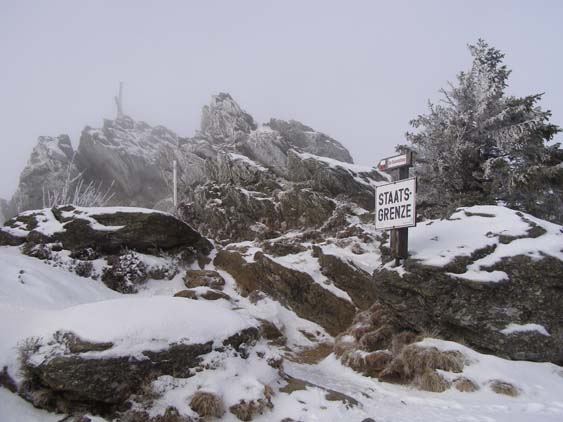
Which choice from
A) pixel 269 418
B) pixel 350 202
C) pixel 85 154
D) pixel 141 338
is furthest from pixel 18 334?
pixel 85 154

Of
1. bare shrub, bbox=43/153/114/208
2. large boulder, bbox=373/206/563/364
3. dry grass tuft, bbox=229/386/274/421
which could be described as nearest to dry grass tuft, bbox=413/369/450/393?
large boulder, bbox=373/206/563/364

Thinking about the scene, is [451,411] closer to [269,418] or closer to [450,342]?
[450,342]

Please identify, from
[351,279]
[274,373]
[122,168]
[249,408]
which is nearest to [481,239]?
[351,279]

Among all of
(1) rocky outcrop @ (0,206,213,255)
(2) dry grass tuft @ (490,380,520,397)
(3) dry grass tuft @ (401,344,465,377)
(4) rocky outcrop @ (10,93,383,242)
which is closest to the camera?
(2) dry grass tuft @ (490,380,520,397)

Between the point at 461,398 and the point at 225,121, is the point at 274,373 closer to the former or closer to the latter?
the point at 461,398

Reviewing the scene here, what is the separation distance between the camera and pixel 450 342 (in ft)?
26.1

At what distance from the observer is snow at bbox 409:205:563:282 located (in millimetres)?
8516

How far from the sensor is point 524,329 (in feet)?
25.6

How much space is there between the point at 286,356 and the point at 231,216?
1525cm

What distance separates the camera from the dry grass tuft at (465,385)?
6707 mm

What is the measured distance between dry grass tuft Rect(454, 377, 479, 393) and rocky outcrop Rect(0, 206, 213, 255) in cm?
1256

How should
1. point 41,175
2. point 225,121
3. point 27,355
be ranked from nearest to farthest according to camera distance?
point 27,355, point 225,121, point 41,175

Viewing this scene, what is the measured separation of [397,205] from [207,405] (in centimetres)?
640

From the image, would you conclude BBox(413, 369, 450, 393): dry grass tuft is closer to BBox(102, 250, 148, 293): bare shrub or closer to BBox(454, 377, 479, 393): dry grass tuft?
BBox(454, 377, 479, 393): dry grass tuft
